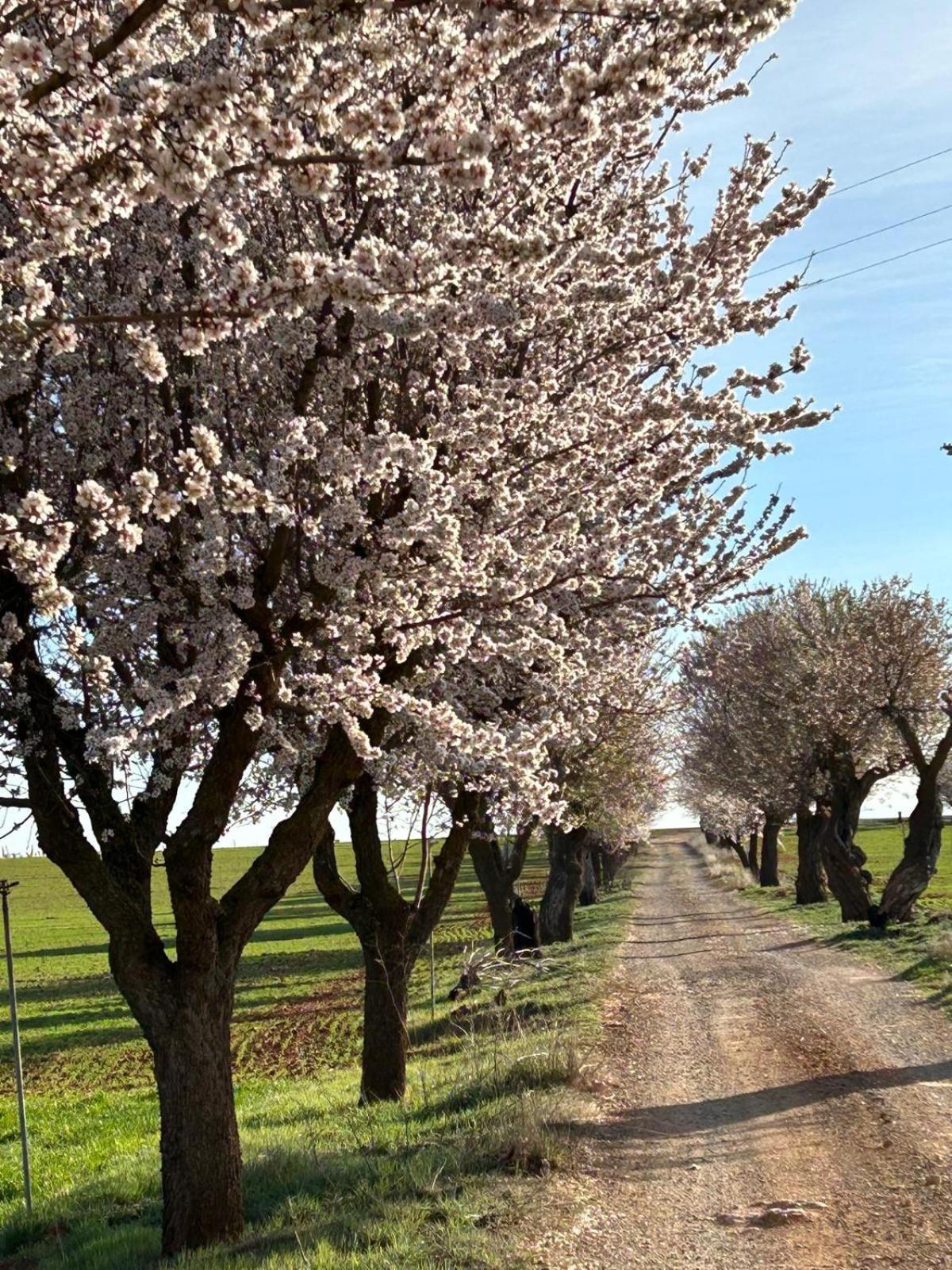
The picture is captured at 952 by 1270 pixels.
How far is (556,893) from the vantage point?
33.7 m

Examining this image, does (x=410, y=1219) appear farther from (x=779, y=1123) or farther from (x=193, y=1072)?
(x=779, y=1123)

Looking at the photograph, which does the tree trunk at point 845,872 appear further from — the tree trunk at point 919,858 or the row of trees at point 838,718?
the tree trunk at point 919,858

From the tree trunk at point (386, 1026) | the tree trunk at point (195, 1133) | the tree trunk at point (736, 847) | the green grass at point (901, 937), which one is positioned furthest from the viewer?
the tree trunk at point (736, 847)

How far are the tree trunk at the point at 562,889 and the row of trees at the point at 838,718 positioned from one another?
6750mm

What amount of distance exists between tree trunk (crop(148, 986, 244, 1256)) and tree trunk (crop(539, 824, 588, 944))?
24233 mm

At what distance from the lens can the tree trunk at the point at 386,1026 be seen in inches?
597

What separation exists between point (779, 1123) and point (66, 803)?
775cm

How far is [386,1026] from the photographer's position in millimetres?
15391

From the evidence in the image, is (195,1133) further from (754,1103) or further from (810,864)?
(810,864)

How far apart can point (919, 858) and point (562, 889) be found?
34.2 ft

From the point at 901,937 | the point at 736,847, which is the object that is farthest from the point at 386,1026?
the point at 736,847

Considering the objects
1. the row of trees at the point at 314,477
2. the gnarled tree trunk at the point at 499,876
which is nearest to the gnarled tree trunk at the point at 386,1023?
the row of trees at the point at 314,477

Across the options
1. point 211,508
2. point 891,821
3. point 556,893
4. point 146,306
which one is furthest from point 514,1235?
point 891,821

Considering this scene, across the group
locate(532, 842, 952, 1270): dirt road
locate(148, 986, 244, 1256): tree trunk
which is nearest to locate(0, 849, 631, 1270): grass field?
locate(148, 986, 244, 1256): tree trunk
